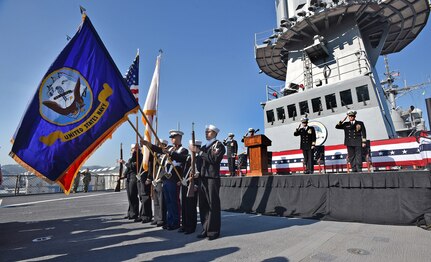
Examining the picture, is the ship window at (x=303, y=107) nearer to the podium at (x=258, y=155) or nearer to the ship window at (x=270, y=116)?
the ship window at (x=270, y=116)

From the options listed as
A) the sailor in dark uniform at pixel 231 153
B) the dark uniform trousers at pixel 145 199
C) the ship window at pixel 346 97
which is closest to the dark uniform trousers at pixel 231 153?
the sailor in dark uniform at pixel 231 153

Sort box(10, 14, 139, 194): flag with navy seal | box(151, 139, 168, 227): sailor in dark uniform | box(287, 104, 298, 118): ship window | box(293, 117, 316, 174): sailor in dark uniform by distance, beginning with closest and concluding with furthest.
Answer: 1. box(10, 14, 139, 194): flag with navy seal
2. box(151, 139, 168, 227): sailor in dark uniform
3. box(293, 117, 316, 174): sailor in dark uniform
4. box(287, 104, 298, 118): ship window

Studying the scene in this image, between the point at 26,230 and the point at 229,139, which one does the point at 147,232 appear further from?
the point at 229,139

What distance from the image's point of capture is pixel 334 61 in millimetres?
16500

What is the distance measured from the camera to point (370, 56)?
17625mm

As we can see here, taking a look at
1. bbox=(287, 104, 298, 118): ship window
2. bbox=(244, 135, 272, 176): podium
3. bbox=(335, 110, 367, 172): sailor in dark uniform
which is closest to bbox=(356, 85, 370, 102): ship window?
bbox=(287, 104, 298, 118): ship window

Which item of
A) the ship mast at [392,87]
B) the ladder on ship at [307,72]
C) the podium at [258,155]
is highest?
the ship mast at [392,87]

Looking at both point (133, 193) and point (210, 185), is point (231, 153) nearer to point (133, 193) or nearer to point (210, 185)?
point (133, 193)

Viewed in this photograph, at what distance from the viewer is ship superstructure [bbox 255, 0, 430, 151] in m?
13.0

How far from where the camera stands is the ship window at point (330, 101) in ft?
44.9

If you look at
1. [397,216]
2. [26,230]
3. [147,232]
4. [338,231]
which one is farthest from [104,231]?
[397,216]

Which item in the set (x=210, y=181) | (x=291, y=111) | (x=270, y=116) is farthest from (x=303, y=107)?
(x=210, y=181)

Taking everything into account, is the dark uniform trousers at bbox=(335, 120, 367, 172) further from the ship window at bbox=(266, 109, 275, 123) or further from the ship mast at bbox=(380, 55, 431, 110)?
the ship mast at bbox=(380, 55, 431, 110)

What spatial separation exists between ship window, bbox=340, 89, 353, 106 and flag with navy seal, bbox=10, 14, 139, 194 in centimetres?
1232
